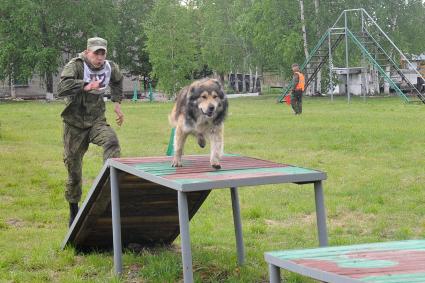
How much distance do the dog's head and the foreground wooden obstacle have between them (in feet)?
1.55

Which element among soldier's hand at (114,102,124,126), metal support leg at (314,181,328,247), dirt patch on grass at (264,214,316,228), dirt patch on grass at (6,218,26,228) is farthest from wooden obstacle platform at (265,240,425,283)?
dirt patch on grass at (6,218,26,228)

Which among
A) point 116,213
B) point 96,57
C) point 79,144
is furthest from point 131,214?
point 96,57

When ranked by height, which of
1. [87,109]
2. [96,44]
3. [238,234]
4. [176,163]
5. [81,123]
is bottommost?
[238,234]

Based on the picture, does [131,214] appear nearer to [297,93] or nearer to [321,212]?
[321,212]

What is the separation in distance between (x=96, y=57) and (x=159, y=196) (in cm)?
178

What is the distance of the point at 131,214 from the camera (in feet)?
21.4

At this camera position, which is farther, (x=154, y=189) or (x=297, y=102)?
(x=297, y=102)

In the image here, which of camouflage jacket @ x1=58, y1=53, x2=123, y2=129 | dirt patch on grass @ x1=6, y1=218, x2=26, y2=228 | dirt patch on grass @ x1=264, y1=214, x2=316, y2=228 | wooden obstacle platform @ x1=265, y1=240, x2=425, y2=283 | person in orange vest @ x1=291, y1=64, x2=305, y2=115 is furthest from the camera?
person in orange vest @ x1=291, y1=64, x2=305, y2=115

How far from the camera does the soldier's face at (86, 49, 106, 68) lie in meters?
7.14

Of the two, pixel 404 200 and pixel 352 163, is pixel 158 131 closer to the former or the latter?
pixel 352 163

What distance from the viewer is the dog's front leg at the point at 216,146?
5523mm

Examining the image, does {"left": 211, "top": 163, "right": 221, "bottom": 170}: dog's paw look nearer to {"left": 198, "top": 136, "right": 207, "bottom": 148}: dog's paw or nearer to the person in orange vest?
{"left": 198, "top": 136, "right": 207, "bottom": 148}: dog's paw

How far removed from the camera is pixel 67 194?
759 centimetres

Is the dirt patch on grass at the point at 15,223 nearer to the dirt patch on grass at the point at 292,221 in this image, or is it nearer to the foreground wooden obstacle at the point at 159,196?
the foreground wooden obstacle at the point at 159,196
